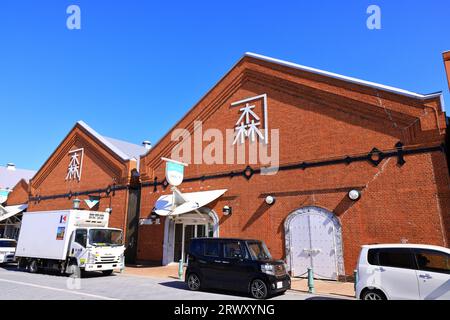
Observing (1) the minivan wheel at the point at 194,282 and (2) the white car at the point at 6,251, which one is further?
(2) the white car at the point at 6,251

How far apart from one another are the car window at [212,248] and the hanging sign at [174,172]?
686 cm

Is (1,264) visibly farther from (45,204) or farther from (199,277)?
(199,277)

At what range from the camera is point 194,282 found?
36.5 ft

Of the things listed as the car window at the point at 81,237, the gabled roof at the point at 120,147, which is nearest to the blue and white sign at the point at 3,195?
the gabled roof at the point at 120,147

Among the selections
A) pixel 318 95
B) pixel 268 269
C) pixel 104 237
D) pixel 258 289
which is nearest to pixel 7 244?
pixel 104 237

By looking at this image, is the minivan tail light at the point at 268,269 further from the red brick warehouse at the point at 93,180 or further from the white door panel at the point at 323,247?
the red brick warehouse at the point at 93,180

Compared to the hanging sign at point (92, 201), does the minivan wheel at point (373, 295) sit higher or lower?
lower

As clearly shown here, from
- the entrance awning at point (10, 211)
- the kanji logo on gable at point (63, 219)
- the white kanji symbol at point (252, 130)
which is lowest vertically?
the kanji logo on gable at point (63, 219)

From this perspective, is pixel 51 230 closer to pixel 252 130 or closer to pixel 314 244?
pixel 252 130

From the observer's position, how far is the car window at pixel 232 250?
10.5 meters

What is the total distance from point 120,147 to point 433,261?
25211 millimetres

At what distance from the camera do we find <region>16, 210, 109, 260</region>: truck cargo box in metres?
15.4
